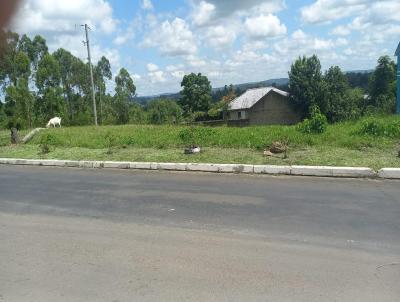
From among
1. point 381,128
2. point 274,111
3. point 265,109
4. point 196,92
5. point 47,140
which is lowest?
point 47,140

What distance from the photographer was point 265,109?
205 ft

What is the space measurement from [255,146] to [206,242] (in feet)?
23.0

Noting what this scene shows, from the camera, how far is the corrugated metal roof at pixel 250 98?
201ft

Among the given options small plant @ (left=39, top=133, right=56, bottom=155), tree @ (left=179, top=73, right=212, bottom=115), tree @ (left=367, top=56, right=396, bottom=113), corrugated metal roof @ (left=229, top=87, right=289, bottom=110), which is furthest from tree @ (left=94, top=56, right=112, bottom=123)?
small plant @ (left=39, top=133, right=56, bottom=155)

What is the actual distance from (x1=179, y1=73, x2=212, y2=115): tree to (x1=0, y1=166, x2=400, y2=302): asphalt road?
5085 centimetres

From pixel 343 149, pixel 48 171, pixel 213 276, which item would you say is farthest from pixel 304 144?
pixel 213 276

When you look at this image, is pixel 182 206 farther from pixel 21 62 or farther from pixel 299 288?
pixel 21 62

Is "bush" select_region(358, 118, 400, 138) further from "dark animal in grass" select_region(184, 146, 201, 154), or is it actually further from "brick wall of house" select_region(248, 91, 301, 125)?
"brick wall of house" select_region(248, 91, 301, 125)

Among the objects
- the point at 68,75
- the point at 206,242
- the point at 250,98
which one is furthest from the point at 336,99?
the point at 206,242

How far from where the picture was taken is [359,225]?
217 inches

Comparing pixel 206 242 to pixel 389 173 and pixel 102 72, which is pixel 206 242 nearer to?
pixel 389 173

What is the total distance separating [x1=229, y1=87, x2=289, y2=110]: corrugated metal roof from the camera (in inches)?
2414

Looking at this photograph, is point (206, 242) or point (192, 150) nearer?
point (206, 242)

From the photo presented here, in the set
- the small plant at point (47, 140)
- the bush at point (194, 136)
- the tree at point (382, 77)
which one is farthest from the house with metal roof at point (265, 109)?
the bush at point (194, 136)
